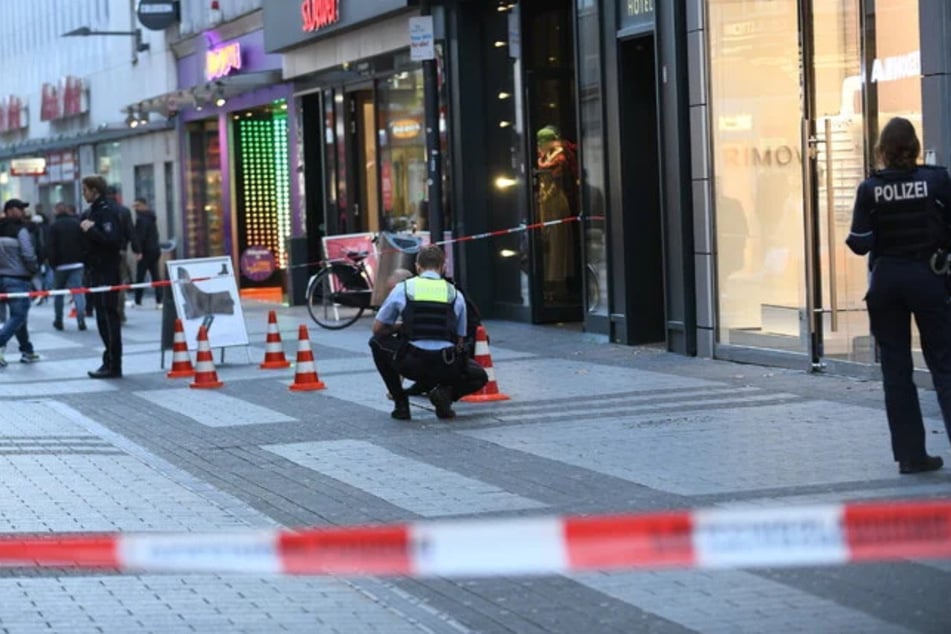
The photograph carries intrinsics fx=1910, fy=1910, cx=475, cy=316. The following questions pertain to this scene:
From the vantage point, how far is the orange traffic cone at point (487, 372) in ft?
46.0

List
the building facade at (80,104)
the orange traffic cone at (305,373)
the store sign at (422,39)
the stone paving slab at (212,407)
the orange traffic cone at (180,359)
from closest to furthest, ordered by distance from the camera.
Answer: the stone paving slab at (212,407), the orange traffic cone at (305,373), the orange traffic cone at (180,359), the store sign at (422,39), the building facade at (80,104)

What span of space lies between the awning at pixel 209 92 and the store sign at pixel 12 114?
58.3ft

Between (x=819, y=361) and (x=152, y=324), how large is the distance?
14.1 metres

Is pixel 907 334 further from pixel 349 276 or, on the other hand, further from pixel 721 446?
pixel 349 276

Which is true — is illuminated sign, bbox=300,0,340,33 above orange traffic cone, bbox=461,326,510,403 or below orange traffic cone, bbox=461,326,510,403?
above

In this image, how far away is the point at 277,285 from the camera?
33125 mm

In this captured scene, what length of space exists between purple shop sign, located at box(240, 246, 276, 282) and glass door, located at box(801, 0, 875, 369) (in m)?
18.6

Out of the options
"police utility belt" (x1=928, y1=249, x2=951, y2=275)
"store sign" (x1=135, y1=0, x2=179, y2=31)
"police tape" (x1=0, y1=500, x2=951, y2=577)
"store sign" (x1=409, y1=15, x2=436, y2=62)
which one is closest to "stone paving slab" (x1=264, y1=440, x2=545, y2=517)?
"police utility belt" (x1=928, y1=249, x2=951, y2=275)

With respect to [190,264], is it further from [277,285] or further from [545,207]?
[277,285]

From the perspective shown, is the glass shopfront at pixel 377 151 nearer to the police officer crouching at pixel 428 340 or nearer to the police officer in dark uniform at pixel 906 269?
the police officer crouching at pixel 428 340

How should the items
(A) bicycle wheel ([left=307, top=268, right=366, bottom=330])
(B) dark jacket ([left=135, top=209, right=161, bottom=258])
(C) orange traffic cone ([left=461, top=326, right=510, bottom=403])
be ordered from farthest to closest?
(B) dark jacket ([left=135, top=209, right=161, bottom=258]) → (A) bicycle wheel ([left=307, top=268, right=366, bottom=330]) → (C) orange traffic cone ([left=461, top=326, right=510, bottom=403])

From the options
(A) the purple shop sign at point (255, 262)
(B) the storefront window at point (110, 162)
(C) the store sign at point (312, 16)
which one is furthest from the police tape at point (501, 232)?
(B) the storefront window at point (110, 162)

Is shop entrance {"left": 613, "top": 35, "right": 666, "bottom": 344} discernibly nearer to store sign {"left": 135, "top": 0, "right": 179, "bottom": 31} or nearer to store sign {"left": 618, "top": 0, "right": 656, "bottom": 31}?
store sign {"left": 618, "top": 0, "right": 656, "bottom": 31}

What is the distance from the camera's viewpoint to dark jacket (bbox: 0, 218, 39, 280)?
2069 centimetres
